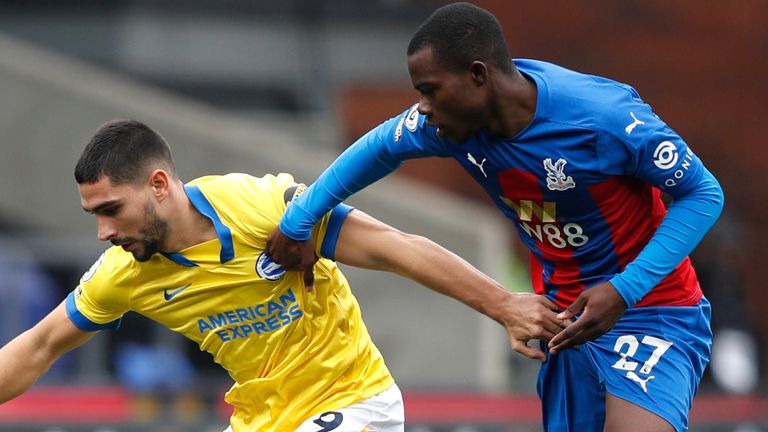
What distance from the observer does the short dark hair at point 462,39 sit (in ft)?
15.0

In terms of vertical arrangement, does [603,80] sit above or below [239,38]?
above

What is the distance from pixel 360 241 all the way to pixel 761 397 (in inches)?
294

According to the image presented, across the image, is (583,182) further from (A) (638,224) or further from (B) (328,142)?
(B) (328,142)

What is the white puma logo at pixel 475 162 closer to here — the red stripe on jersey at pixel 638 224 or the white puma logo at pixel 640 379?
the red stripe on jersey at pixel 638 224

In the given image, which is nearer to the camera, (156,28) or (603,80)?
(603,80)

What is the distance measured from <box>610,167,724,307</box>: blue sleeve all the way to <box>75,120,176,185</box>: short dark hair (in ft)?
5.70

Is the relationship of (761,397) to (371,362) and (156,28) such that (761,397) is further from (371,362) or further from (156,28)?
(156,28)

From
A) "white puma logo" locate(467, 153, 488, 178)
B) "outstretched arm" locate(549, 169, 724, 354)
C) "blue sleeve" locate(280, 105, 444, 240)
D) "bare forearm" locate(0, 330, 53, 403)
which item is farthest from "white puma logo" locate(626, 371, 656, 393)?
"bare forearm" locate(0, 330, 53, 403)

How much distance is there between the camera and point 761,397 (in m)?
11.6

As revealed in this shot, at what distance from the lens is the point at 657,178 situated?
183 inches

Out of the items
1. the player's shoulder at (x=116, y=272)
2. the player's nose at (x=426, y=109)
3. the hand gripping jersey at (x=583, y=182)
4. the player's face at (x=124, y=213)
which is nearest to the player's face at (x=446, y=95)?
the player's nose at (x=426, y=109)

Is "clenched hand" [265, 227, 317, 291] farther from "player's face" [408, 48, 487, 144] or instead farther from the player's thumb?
the player's thumb

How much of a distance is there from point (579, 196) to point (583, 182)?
7cm

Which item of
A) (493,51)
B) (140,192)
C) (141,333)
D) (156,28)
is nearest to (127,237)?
(140,192)
